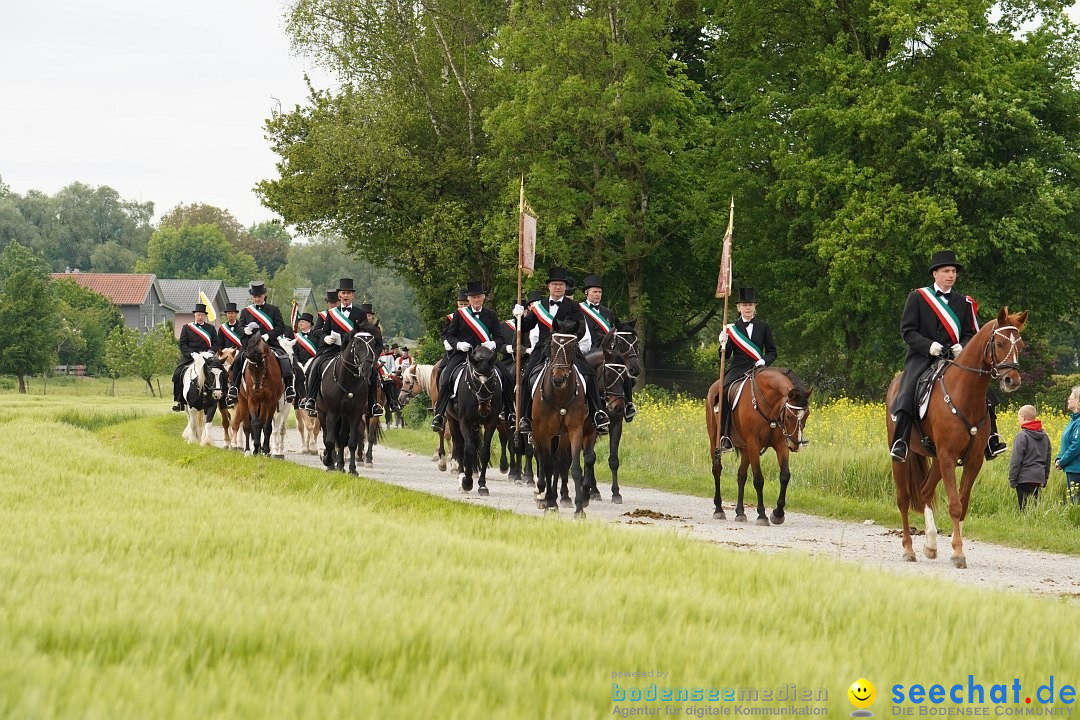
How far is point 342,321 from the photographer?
21.4 meters

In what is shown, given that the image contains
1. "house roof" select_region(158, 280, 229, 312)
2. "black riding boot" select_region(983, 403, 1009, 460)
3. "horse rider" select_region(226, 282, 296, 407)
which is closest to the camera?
"black riding boot" select_region(983, 403, 1009, 460)

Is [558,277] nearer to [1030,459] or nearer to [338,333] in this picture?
[338,333]

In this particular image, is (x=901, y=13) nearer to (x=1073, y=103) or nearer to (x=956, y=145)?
(x=956, y=145)

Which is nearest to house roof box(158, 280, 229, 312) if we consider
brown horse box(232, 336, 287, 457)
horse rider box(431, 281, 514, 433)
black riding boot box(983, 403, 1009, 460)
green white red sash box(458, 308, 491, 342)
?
brown horse box(232, 336, 287, 457)

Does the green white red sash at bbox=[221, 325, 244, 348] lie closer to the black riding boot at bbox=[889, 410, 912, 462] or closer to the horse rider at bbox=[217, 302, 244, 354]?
the horse rider at bbox=[217, 302, 244, 354]

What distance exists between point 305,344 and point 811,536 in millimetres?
14860

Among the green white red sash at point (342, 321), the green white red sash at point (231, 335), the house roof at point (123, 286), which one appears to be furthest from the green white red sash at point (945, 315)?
the house roof at point (123, 286)

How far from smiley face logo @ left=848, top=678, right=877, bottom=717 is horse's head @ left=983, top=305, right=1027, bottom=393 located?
7231 mm

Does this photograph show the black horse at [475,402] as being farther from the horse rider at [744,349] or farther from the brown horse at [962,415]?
the brown horse at [962,415]

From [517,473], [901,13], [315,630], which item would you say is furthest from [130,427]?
[315,630]

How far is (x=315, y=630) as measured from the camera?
580 centimetres

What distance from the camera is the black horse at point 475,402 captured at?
18875mm

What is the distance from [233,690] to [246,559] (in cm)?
364

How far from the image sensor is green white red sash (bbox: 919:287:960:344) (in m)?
13.2
